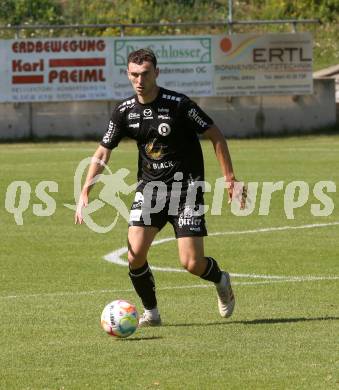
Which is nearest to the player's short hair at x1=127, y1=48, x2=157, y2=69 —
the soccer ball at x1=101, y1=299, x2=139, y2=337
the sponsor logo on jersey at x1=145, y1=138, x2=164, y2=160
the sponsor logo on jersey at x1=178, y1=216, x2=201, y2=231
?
the sponsor logo on jersey at x1=145, y1=138, x2=164, y2=160

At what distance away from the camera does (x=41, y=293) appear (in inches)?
514

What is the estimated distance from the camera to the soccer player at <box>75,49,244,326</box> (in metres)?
10.8

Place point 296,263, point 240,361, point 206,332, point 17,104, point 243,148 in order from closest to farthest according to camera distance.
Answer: point 240,361, point 206,332, point 296,263, point 243,148, point 17,104

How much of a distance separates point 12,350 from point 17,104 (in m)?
29.3

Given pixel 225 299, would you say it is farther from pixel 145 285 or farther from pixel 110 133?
pixel 110 133

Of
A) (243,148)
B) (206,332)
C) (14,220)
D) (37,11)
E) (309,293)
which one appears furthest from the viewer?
(37,11)

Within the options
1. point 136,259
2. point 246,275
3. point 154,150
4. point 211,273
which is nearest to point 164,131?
point 154,150

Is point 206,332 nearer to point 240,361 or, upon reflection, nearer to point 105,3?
point 240,361

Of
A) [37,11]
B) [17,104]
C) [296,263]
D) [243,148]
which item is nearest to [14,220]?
[296,263]

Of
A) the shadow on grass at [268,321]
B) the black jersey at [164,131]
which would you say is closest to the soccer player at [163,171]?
the black jersey at [164,131]

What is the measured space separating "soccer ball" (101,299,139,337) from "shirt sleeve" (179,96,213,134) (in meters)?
1.61

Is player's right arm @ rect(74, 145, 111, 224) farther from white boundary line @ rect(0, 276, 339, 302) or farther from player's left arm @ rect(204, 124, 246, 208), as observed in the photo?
white boundary line @ rect(0, 276, 339, 302)

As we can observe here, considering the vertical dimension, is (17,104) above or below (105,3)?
below

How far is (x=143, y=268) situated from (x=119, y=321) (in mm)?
901
